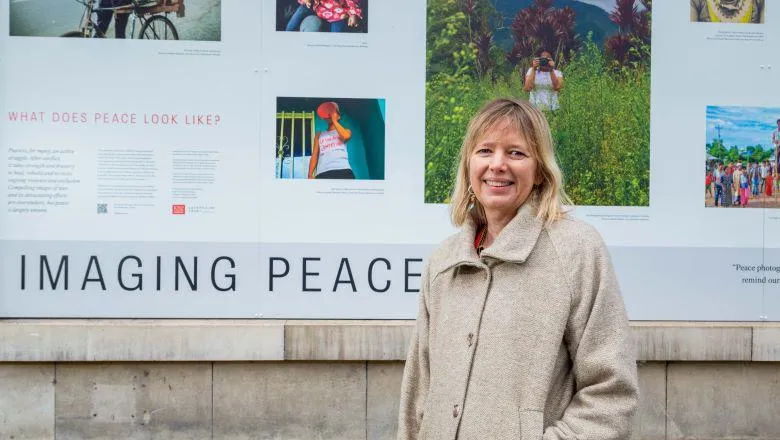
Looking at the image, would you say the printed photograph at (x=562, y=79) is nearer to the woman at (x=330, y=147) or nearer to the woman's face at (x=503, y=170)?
the woman at (x=330, y=147)

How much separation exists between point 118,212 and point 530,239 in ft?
12.2

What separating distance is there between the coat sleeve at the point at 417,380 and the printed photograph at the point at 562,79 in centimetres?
306

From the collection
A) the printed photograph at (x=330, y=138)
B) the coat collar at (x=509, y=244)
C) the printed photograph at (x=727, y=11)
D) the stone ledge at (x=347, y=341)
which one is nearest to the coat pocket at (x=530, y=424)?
the coat collar at (x=509, y=244)

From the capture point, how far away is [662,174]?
5828 mm

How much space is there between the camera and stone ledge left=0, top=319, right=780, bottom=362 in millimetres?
5367

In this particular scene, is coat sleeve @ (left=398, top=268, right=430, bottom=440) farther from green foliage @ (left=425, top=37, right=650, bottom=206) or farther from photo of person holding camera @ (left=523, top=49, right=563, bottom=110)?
photo of person holding camera @ (left=523, top=49, right=563, bottom=110)

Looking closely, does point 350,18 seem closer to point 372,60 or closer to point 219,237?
point 372,60

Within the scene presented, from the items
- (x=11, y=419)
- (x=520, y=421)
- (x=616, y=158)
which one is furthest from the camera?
(x=616, y=158)

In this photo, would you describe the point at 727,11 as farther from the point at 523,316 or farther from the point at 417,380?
the point at 523,316

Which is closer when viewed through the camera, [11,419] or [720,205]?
[11,419]

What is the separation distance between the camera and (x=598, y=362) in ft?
7.40

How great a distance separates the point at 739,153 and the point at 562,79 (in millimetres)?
1190

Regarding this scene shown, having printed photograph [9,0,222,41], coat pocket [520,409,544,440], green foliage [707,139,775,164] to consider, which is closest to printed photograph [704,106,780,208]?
green foliage [707,139,775,164]

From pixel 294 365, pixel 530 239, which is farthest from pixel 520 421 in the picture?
pixel 294 365
